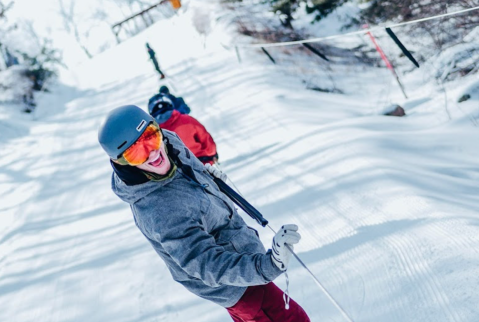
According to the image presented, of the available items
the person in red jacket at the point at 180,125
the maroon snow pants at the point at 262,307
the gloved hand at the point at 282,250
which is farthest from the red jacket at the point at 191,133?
the gloved hand at the point at 282,250

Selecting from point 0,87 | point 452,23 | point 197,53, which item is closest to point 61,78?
point 0,87

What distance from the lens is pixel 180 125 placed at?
470cm

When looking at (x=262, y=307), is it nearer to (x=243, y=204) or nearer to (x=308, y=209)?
(x=243, y=204)

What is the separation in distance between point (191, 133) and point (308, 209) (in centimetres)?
165

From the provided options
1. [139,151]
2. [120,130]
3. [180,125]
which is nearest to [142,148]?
[139,151]

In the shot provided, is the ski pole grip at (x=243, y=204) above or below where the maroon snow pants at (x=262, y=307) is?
above

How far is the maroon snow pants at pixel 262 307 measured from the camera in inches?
81.0

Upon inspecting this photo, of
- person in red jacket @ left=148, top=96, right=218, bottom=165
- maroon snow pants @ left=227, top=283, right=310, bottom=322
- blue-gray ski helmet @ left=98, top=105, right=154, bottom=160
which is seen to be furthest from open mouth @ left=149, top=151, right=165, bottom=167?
person in red jacket @ left=148, top=96, right=218, bottom=165

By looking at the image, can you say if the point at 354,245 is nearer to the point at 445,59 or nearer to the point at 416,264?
the point at 416,264

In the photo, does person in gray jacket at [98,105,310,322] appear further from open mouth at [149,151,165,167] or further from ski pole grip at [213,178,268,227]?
ski pole grip at [213,178,268,227]

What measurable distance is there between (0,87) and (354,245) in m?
19.2

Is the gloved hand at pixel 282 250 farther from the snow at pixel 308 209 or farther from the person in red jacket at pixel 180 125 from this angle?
the person in red jacket at pixel 180 125

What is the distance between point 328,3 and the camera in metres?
14.5

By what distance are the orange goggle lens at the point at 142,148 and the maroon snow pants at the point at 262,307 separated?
2.72 feet
